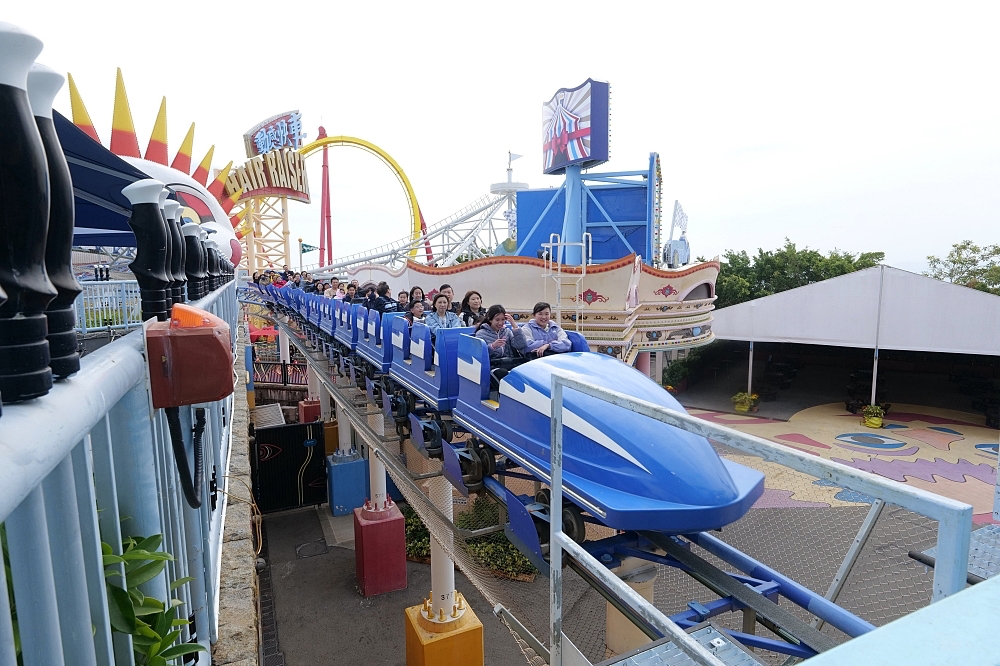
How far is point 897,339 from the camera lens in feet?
41.0

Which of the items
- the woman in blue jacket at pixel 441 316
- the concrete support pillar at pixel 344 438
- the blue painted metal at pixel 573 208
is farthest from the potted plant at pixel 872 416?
the woman in blue jacket at pixel 441 316

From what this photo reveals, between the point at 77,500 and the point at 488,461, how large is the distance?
2.77 metres

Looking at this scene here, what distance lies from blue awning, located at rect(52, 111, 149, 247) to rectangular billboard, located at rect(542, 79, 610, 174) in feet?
38.4

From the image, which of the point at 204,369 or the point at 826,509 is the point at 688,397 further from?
the point at 204,369

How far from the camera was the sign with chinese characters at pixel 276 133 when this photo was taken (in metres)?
24.6

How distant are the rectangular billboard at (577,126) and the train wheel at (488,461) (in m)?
12.2

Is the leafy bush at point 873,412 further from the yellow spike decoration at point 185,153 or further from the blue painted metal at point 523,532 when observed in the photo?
Answer: the yellow spike decoration at point 185,153

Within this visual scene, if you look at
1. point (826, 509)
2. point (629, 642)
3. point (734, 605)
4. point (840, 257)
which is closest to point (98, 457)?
point (734, 605)

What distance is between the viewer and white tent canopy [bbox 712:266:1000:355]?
11820 millimetres

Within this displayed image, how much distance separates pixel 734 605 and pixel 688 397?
15787 mm

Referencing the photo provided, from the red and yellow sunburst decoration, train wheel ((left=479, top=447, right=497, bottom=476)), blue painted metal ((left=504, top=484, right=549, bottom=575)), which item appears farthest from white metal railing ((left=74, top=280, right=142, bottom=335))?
blue painted metal ((left=504, top=484, right=549, bottom=575))

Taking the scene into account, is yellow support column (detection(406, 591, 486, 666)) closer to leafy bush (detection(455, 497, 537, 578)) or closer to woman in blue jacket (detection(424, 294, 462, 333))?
leafy bush (detection(455, 497, 537, 578))

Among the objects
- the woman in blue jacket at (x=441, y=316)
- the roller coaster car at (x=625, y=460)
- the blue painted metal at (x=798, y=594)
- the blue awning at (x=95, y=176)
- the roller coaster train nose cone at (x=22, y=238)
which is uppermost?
the blue awning at (x=95, y=176)

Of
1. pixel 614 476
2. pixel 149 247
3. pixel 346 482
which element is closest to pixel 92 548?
pixel 149 247
